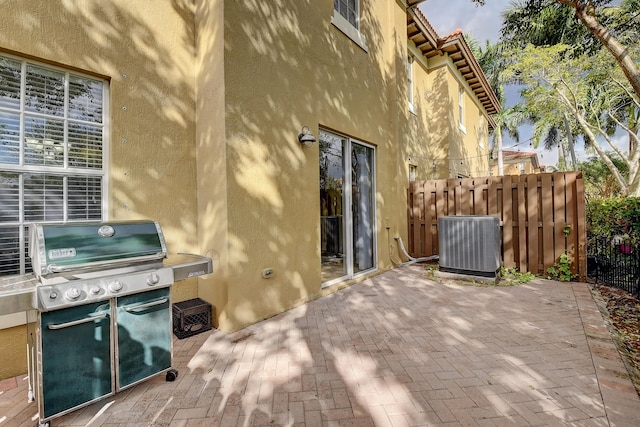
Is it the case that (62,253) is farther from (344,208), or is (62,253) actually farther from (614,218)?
(614,218)

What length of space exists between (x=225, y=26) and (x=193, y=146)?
159 centimetres

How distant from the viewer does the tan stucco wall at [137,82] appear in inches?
113

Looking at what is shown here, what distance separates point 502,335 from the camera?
3508 mm

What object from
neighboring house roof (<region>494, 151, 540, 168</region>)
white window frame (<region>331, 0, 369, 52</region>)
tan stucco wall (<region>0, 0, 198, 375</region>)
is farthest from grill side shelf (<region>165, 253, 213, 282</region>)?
neighboring house roof (<region>494, 151, 540, 168</region>)

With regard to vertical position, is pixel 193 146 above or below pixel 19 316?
above

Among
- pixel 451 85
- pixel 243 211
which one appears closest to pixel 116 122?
pixel 243 211

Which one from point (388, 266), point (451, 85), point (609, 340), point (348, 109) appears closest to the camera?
point (609, 340)

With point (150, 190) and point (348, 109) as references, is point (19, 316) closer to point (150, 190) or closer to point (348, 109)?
point (150, 190)

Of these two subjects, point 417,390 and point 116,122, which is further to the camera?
point 116,122

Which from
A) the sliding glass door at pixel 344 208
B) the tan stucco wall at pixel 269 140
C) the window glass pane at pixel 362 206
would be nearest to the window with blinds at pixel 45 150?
the tan stucco wall at pixel 269 140

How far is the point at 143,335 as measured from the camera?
247 cm

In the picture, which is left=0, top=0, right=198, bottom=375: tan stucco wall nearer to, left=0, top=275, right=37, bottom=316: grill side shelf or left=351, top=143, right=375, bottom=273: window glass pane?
left=0, top=275, right=37, bottom=316: grill side shelf

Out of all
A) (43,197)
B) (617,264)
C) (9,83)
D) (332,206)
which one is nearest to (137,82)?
(9,83)

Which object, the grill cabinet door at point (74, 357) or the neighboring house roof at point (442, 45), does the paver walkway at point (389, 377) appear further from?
the neighboring house roof at point (442, 45)
